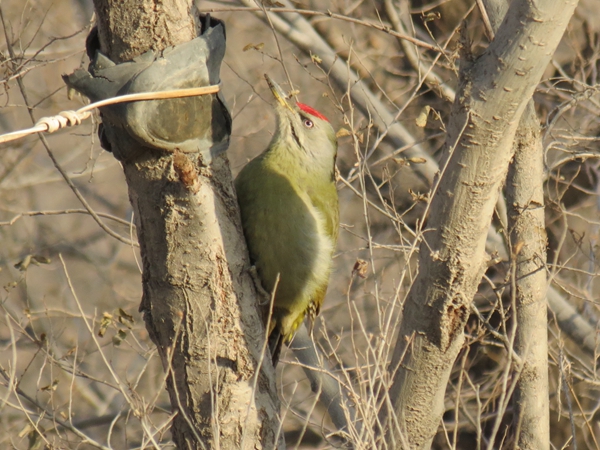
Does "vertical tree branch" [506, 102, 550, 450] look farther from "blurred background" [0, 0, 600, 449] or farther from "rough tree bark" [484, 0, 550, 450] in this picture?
"blurred background" [0, 0, 600, 449]

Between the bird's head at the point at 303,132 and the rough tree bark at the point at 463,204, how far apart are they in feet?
3.91

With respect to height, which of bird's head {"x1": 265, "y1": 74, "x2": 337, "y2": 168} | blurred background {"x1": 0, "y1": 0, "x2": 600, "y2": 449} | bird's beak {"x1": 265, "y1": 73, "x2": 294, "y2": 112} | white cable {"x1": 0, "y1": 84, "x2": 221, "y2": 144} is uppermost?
white cable {"x1": 0, "y1": 84, "x2": 221, "y2": 144}

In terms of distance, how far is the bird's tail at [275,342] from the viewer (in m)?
3.99

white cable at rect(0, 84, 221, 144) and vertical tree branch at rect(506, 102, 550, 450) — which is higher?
white cable at rect(0, 84, 221, 144)

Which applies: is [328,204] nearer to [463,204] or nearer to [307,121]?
[307,121]

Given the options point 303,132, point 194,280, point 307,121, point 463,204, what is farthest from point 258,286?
point 307,121

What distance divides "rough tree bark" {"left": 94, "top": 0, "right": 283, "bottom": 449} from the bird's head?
1.34 m

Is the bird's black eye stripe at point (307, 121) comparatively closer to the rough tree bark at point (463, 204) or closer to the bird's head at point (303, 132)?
the bird's head at point (303, 132)

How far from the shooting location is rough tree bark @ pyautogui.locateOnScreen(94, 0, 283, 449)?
2.57m

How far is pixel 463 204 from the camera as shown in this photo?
3014 mm

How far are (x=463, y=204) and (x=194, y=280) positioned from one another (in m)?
1.15

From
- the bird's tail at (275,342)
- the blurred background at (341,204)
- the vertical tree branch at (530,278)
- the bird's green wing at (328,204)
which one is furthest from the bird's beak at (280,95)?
the blurred background at (341,204)

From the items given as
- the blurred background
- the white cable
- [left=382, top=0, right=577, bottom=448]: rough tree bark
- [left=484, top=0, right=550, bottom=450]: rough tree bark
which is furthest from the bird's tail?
the blurred background

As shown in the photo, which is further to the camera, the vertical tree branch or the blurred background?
the blurred background
